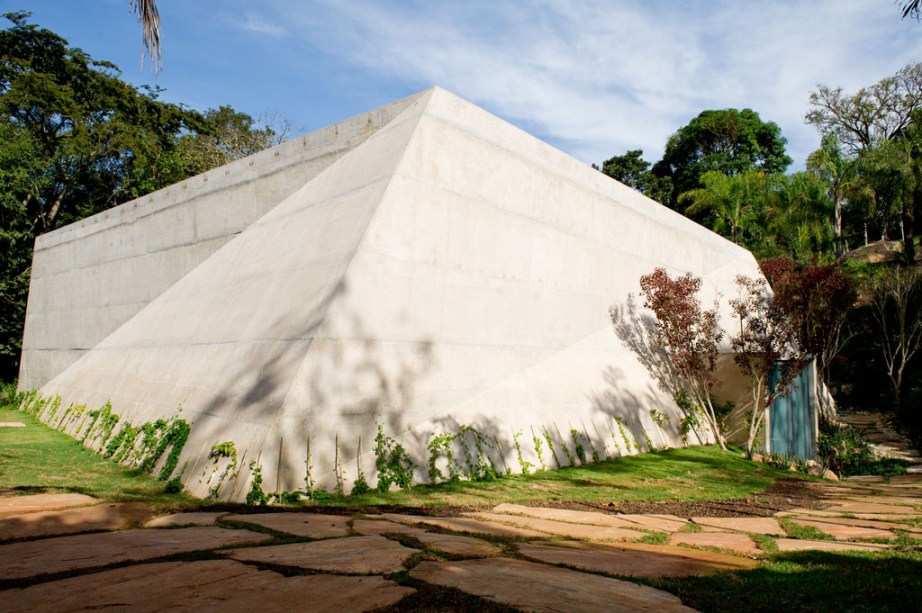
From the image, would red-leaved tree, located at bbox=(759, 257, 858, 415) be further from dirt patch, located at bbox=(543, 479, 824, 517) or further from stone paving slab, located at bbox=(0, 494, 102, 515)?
stone paving slab, located at bbox=(0, 494, 102, 515)

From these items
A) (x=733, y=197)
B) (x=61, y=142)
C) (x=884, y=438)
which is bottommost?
(x=884, y=438)

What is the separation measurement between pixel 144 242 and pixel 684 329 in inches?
424

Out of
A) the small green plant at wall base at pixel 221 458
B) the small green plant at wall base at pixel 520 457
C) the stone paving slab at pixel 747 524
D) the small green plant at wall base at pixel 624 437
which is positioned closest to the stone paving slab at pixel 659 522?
the stone paving slab at pixel 747 524

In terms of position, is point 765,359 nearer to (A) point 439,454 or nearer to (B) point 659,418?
(B) point 659,418

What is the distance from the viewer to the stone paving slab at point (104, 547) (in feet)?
8.80

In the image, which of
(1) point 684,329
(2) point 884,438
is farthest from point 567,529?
(2) point 884,438

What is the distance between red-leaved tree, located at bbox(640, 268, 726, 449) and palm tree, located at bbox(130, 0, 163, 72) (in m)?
8.13

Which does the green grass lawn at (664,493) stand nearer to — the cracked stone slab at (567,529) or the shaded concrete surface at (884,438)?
the cracked stone slab at (567,529)

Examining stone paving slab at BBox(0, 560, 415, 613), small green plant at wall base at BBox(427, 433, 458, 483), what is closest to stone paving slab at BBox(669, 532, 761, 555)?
stone paving slab at BBox(0, 560, 415, 613)

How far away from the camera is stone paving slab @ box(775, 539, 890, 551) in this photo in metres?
3.75

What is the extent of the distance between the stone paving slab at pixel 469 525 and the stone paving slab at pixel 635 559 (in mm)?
332

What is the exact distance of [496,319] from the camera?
7555 mm

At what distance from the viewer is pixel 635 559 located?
3.28m

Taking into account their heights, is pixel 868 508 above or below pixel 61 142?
below
